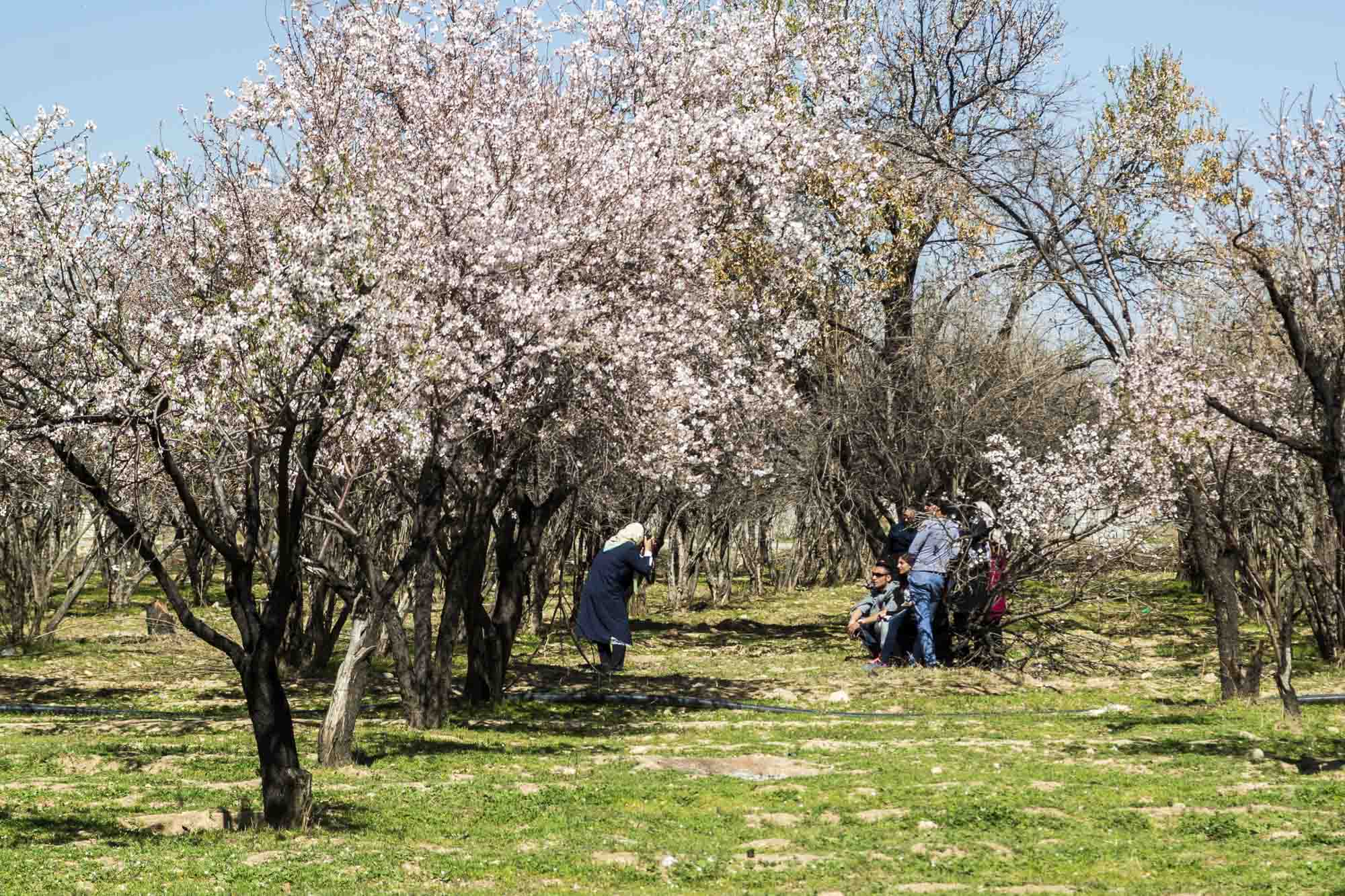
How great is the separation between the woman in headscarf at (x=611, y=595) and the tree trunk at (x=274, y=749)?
9543mm

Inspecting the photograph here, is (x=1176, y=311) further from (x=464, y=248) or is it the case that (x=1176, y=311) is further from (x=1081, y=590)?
(x=464, y=248)

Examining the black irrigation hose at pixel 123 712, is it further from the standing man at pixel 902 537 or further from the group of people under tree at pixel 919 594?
the standing man at pixel 902 537

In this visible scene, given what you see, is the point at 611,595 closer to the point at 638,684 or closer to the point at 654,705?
the point at 638,684

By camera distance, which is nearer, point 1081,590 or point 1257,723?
point 1257,723

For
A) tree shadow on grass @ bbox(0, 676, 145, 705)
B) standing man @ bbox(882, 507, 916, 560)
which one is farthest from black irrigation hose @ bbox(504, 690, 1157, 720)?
tree shadow on grass @ bbox(0, 676, 145, 705)

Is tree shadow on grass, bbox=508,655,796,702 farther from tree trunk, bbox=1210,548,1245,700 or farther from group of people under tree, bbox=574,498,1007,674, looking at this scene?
tree trunk, bbox=1210,548,1245,700

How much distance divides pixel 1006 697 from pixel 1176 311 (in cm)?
648

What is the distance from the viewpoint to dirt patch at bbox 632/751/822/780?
1231 centimetres

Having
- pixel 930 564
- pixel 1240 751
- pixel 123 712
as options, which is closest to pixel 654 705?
pixel 930 564

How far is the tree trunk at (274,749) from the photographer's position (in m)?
9.58

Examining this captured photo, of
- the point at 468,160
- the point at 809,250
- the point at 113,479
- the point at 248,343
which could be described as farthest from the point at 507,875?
the point at 809,250

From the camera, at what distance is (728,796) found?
1117 cm

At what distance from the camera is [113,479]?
1134cm

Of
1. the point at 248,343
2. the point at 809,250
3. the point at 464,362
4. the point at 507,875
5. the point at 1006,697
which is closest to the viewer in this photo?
the point at 507,875
